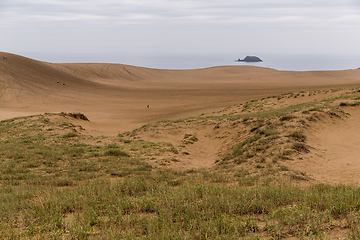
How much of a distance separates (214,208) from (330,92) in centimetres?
2092

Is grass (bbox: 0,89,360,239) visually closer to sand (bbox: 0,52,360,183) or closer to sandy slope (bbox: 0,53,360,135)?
sand (bbox: 0,52,360,183)

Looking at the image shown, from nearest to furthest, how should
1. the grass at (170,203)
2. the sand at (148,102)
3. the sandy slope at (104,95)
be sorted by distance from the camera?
the grass at (170,203) < the sand at (148,102) < the sandy slope at (104,95)

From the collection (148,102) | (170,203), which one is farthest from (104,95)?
(170,203)

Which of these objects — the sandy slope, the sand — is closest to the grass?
the sand

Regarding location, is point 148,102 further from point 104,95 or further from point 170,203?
point 170,203

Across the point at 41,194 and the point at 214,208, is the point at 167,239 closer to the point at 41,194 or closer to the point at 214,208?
the point at 214,208

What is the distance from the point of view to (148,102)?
126 ft

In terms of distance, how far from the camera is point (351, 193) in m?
4.86

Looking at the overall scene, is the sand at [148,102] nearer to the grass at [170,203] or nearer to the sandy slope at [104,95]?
the sandy slope at [104,95]

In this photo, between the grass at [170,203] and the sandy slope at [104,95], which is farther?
the sandy slope at [104,95]

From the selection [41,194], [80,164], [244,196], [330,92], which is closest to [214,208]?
[244,196]

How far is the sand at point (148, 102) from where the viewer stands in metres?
9.64

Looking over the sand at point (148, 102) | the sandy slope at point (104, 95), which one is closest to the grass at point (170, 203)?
the sand at point (148, 102)

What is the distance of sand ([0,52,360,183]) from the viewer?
31.6 ft
